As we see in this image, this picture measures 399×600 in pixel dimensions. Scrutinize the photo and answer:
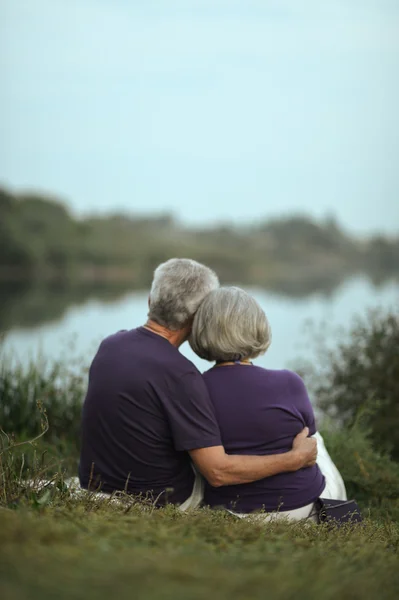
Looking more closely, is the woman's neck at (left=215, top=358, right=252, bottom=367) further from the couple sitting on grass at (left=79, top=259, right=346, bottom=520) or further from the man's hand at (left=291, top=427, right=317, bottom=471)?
the man's hand at (left=291, top=427, right=317, bottom=471)

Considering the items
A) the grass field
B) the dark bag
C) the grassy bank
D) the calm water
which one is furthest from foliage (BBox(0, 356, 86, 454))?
the grass field

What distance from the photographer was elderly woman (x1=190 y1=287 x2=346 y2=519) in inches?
126

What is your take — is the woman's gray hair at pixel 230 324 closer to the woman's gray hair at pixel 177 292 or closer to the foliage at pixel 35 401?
the woman's gray hair at pixel 177 292

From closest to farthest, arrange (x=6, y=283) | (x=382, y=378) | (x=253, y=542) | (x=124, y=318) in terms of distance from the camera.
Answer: (x=253, y=542), (x=382, y=378), (x=124, y=318), (x=6, y=283)

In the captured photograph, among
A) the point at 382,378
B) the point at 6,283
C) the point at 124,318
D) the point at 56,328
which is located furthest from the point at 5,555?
the point at 6,283

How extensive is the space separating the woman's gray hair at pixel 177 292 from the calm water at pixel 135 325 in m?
2.48

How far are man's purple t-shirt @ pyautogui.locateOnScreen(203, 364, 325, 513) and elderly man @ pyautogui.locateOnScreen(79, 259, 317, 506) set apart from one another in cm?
7

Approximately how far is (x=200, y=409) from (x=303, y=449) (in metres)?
0.49

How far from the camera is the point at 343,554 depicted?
2070 millimetres

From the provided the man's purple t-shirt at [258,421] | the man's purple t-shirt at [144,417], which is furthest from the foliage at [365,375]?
the man's purple t-shirt at [144,417]

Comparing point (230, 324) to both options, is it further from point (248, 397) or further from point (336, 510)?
point (336, 510)

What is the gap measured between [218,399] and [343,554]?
1.21 metres

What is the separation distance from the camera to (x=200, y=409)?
10.1 ft

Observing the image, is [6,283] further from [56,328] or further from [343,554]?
[343,554]
